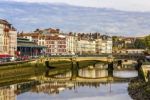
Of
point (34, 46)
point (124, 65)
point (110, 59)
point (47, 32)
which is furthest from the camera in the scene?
point (47, 32)

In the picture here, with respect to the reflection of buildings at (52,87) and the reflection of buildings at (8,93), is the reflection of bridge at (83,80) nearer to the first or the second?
the reflection of buildings at (52,87)

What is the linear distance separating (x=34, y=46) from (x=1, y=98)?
69001mm

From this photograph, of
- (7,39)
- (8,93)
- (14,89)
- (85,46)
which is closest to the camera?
(8,93)

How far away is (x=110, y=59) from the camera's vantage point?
83812 mm

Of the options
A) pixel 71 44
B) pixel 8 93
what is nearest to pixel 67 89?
pixel 8 93

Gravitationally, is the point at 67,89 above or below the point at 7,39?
below

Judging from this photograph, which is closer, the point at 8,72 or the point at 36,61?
the point at 8,72

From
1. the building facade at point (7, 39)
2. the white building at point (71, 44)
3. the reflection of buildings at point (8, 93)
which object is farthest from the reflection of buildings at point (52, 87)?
the white building at point (71, 44)

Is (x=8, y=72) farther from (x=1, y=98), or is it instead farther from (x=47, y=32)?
(x=47, y=32)

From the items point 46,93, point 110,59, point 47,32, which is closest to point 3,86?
point 46,93

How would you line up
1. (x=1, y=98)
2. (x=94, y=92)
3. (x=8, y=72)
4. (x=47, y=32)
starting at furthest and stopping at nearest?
1. (x=47, y=32)
2. (x=8, y=72)
3. (x=94, y=92)
4. (x=1, y=98)

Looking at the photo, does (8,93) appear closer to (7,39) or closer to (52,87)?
(52,87)

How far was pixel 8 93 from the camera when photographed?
44.8m

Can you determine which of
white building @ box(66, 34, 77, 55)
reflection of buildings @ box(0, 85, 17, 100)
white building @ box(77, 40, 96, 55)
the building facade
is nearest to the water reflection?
reflection of buildings @ box(0, 85, 17, 100)
